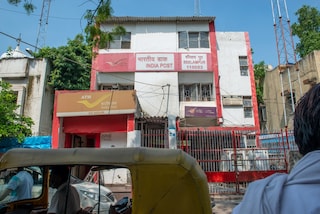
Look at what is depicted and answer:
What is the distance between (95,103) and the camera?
526 inches

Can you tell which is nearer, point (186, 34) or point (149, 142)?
point (149, 142)

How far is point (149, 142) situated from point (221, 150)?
3503 millimetres

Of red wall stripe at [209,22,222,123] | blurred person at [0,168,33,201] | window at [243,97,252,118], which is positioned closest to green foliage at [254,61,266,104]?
window at [243,97,252,118]

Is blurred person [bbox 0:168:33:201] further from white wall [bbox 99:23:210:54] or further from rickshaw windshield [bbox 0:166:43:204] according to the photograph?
white wall [bbox 99:23:210:54]

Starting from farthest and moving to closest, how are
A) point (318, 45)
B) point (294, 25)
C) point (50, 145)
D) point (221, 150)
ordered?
1. point (294, 25)
2. point (318, 45)
3. point (50, 145)
4. point (221, 150)

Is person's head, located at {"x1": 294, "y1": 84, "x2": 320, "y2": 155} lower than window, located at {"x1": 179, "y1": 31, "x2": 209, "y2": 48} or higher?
lower

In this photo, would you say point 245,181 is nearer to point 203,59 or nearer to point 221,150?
point 221,150

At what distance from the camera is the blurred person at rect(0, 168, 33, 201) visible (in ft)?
12.1

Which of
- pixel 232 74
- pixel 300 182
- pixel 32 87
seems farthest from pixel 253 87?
pixel 300 182

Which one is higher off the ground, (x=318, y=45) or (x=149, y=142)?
(x=318, y=45)

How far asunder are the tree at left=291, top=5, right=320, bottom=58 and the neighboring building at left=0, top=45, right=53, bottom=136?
22.2 meters

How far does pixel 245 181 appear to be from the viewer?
10.1m

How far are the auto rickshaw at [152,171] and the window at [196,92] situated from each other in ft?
45.3

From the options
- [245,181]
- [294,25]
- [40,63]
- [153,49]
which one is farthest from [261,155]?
[294,25]
